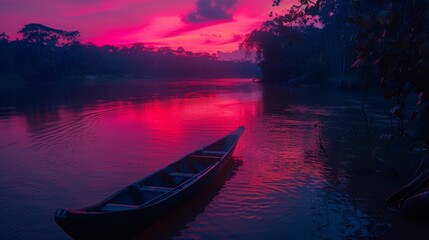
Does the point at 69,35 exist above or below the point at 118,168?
above

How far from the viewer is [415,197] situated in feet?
25.7

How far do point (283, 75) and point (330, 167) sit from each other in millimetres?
64826

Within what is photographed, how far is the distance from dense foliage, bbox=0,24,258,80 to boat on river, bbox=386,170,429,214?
8426cm

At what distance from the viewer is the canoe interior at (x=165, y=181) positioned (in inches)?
269

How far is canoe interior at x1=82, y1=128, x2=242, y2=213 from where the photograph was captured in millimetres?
6826

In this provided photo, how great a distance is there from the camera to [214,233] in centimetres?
748

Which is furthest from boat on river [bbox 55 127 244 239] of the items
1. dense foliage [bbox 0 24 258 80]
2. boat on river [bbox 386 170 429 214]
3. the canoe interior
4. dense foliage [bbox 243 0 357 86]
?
dense foliage [bbox 0 24 258 80]

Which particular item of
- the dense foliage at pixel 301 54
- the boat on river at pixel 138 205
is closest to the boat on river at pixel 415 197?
the boat on river at pixel 138 205

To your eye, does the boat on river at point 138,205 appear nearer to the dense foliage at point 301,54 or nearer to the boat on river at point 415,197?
the boat on river at point 415,197

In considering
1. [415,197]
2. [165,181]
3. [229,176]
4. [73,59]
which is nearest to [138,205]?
[165,181]

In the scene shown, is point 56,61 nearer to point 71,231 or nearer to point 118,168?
point 118,168

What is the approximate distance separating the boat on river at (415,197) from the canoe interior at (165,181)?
4.31 m

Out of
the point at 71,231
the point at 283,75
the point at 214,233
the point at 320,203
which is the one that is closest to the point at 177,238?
the point at 214,233

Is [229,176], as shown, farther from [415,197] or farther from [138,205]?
[415,197]
